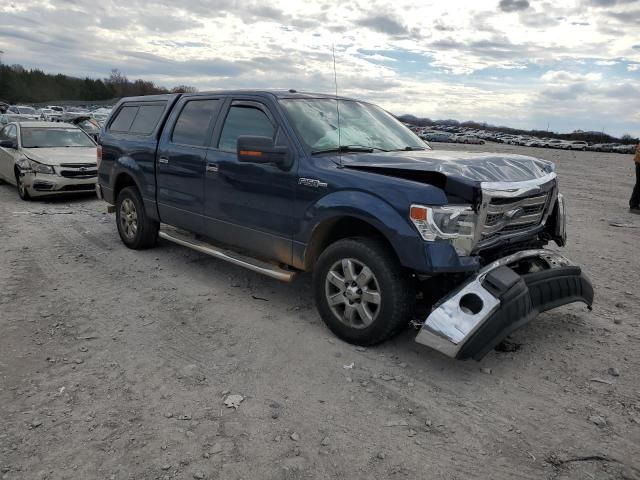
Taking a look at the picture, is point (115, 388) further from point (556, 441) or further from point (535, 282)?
point (535, 282)

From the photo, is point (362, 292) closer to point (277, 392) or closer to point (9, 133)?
point (277, 392)

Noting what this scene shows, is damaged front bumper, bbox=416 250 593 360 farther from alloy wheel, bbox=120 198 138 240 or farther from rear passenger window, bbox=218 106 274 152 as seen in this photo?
alloy wheel, bbox=120 198 138 240

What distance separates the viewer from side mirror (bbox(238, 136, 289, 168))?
13.7 ft

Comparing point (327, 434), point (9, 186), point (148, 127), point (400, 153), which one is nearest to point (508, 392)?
point (327, 434)

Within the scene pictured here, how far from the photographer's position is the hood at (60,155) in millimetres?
10031

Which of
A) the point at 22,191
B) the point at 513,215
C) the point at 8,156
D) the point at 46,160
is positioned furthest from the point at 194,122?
the point at 8,156

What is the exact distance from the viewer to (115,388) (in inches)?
133

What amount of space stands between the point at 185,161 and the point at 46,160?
20.0 ft

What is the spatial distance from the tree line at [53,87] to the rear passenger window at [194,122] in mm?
93519

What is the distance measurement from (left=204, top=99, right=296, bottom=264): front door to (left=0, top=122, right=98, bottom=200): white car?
244 inches

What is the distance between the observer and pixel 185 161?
5480mm

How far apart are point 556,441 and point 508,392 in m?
0.53

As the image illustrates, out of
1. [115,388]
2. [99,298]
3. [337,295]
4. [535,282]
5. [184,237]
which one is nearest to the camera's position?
[115,388]

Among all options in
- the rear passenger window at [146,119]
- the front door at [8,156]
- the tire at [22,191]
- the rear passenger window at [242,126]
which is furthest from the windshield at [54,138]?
the rear passenger window at [242,126]
